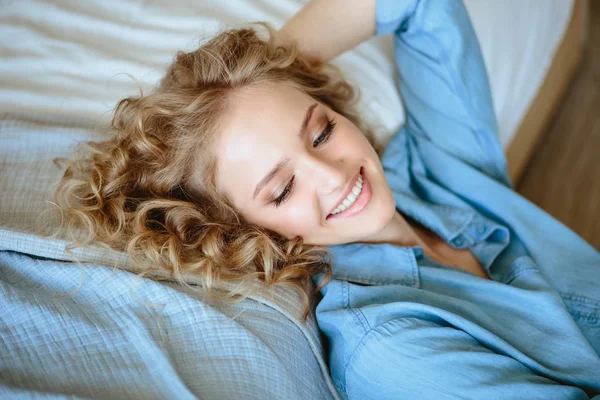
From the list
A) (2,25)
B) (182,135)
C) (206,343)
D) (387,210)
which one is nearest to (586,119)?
(387,210)

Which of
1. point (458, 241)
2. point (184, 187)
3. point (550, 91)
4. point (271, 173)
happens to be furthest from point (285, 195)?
point (550, 91)

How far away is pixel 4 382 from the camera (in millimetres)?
720

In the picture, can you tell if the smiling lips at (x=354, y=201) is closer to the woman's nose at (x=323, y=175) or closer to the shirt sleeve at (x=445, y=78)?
the woman's nose at (x=323, y=175)

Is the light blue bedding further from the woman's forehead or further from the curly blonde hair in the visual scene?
the woman's forehead

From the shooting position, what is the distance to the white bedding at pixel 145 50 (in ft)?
3.99

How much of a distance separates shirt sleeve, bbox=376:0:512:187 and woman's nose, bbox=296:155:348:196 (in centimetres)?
42

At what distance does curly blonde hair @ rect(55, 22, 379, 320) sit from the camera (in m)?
0.99

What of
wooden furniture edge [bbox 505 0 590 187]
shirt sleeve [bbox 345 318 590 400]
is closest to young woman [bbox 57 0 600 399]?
shirt sleeve [bbox 345 318 590 400]

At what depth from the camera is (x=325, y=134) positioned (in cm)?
102

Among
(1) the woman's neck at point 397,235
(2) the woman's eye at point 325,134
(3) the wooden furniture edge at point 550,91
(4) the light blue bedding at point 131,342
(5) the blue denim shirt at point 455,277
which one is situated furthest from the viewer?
(3) the wooden furniture edge at point 550,91

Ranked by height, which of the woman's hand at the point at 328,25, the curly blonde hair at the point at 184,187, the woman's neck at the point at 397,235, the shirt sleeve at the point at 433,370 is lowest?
the shirt sleeve at the point at 433,370

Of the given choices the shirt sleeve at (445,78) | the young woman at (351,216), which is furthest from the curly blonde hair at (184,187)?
the shirt sleeve at (445,78)

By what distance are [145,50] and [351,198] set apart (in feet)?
2.19

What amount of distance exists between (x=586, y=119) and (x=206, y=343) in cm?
174
